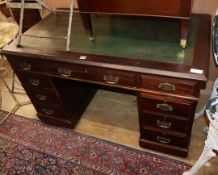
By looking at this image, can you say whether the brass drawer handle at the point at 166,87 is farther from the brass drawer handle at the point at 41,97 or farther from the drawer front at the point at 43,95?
the brass drawer handle at the point at 41,97

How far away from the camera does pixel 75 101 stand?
1814 mm

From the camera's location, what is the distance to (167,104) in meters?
1.21

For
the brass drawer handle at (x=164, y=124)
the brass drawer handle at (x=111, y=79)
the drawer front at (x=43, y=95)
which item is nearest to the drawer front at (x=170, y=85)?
the brass drawer handle at (x=111, y=79)

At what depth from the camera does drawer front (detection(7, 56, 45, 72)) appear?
1.39m

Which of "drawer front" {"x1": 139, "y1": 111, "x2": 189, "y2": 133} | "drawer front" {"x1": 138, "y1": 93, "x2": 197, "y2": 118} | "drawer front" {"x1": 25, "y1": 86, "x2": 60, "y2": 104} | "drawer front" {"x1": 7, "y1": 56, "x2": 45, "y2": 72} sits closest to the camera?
"drawer front" {"x1": 138, "y1": 93, "x2": 197, "y2": 118}

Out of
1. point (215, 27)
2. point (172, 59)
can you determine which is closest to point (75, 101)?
point (172, 59)

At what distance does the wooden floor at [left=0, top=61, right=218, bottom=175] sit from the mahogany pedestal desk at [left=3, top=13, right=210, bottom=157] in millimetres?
161

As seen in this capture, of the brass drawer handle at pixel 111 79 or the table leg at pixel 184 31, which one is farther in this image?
the brass drawer handle at pixel 111 79

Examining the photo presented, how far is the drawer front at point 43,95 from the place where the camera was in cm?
159

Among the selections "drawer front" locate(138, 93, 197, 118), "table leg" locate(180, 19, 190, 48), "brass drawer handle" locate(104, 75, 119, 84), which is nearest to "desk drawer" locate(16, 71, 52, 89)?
"brass drawer handle" locate(104, 75, 119, 84)

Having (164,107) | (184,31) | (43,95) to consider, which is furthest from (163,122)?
(43,95)

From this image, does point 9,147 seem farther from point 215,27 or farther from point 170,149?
point 215,27

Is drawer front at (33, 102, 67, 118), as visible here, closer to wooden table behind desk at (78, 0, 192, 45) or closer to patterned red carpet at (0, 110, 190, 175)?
patterned red carpet at (0, 110, 190, 175)

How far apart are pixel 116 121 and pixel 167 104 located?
0.69 meters
